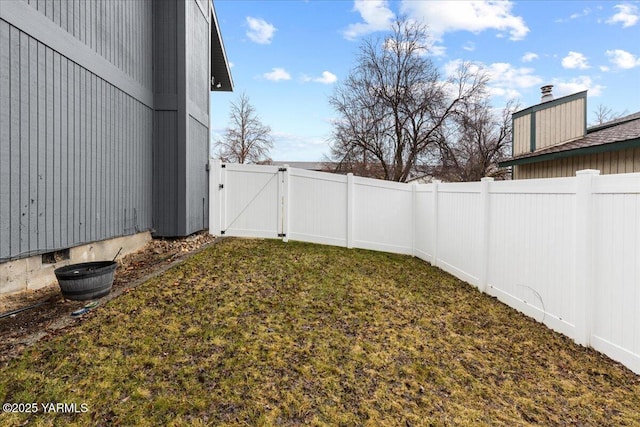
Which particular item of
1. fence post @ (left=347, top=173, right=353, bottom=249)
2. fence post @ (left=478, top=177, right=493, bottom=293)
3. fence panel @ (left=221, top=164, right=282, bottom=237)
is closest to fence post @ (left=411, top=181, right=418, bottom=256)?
fence post @ (left=347, top=173, right=353, bottom=249)

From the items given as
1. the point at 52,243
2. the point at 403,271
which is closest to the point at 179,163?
the point at 52,243

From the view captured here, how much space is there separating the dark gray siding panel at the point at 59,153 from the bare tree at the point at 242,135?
58.6 ft

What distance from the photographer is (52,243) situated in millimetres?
4047

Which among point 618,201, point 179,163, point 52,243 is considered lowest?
point 52,243

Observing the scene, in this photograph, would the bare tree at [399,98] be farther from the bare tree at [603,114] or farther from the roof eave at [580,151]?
the bare tree at [603,114]

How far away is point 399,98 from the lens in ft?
51.0

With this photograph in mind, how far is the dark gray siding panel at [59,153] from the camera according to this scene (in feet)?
11.4

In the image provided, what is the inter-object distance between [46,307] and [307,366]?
9.36ft

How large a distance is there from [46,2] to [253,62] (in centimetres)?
1136

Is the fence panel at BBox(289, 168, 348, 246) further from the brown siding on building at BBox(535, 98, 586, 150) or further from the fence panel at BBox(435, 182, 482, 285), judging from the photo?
the brown siding on building at BBox(535, 98, 586, 150)

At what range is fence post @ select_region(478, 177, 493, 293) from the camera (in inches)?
183

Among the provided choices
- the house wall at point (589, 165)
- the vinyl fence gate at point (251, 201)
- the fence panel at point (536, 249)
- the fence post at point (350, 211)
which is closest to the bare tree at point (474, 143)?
the house wall at point (589, 165)

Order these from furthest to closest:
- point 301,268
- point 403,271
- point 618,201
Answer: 1. point 403,271
2. point 301,268
3. point 618,201

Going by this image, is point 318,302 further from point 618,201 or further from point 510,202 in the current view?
point 618,201
